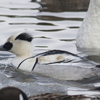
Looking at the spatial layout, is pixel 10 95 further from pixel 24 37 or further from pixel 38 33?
pixel 38 33

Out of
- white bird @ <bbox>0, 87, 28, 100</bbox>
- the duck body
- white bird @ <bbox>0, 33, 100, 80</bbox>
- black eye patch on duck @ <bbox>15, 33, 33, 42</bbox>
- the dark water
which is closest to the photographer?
white bird @ <bbox>0, 87, 28, 100</bbox>

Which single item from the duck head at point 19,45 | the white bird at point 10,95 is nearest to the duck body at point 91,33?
the duck head at point 19,45

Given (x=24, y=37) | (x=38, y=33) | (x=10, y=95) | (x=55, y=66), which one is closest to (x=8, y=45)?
(x=24, y=37)

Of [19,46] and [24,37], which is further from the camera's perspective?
[19,46]

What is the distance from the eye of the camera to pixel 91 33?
11492 mm

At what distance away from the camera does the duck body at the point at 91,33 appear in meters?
11.4

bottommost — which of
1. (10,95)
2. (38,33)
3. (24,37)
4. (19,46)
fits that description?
(38,33)

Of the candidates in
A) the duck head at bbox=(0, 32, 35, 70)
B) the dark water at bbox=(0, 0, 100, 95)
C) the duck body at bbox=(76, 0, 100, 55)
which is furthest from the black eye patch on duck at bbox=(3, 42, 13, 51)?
the duck body at bbox=(76, 0, 100, 55)

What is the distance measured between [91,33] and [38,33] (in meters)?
1.79

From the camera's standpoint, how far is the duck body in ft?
37.4

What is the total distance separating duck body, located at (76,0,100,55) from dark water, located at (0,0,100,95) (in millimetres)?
240

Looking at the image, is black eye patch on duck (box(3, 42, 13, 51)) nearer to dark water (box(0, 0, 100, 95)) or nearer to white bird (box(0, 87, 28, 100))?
dark water (box(0, 0, 100, 95))

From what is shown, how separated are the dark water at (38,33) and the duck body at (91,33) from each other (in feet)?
0.79

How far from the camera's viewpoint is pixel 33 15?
14773 millimetres
